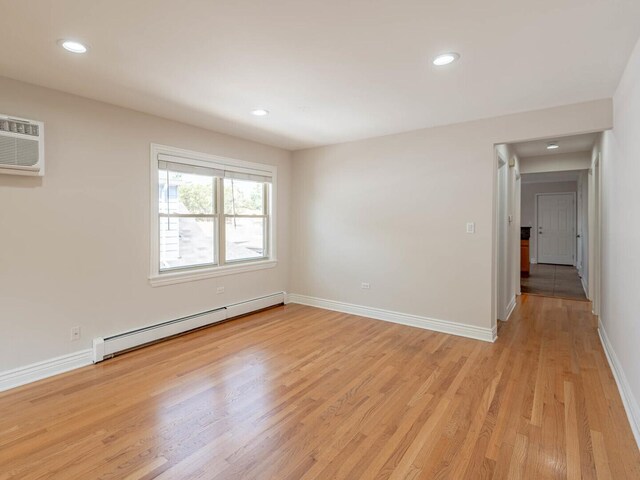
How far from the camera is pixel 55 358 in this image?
2.97 metres

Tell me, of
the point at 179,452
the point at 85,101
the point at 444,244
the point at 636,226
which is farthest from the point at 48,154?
the point at 636,226

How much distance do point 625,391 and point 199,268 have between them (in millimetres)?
4188

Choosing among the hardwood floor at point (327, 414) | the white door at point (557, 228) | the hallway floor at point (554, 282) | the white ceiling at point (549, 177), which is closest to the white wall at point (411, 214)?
the hardwood floor at point (327, 414)

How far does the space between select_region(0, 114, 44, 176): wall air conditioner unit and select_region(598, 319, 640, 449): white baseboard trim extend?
4.61m

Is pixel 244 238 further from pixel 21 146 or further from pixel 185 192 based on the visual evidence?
pixel 21 146

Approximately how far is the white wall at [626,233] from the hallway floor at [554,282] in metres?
2.96

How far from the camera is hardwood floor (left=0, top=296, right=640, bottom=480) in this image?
1853mm

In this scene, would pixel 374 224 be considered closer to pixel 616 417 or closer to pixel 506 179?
pixel 506 179

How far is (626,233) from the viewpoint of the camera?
2.58 metres

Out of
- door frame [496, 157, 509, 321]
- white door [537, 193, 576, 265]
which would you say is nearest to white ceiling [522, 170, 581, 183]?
white door [537, 193, 576, 265]

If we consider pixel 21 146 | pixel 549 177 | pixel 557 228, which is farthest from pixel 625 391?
pixel 557 228

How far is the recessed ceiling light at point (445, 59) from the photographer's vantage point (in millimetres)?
2324

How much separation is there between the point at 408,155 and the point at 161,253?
3.22 metres

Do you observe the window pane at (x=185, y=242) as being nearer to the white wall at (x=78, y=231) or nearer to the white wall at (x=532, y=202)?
the white wall at (x=78, y=231)
